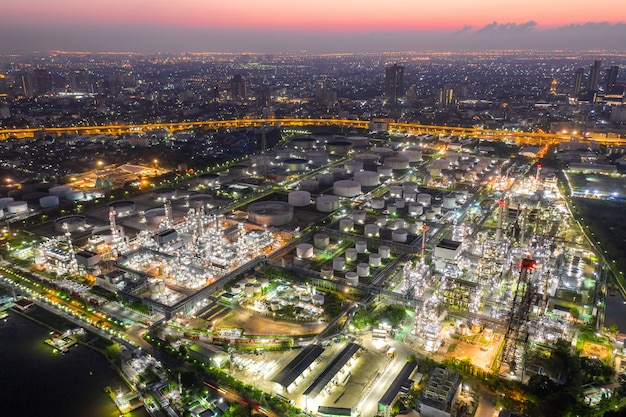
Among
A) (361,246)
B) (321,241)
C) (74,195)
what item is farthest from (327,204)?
(74,195)

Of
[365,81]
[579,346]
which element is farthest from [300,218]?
[365,81]

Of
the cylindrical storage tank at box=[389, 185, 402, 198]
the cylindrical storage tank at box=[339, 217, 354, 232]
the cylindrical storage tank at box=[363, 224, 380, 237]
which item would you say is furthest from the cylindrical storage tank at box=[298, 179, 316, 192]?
the cylindrical storage tank at box=[363, 224, 380, 237]

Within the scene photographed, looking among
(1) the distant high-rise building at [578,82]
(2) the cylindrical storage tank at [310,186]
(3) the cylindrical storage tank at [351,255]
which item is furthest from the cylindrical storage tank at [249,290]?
(1) the distant high-rise building at [578,82]

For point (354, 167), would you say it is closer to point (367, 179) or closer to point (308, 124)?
point (367, 179)

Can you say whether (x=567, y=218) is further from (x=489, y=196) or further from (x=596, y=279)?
(x=596, y=279)

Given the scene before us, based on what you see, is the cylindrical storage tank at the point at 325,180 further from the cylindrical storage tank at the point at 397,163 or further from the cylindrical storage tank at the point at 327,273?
the cylindrical storage tank at the point at 327,273

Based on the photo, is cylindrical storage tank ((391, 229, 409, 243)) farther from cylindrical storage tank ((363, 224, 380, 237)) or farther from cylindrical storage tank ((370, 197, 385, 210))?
cylindrical storage tank ((370, 197, 385, 210))
